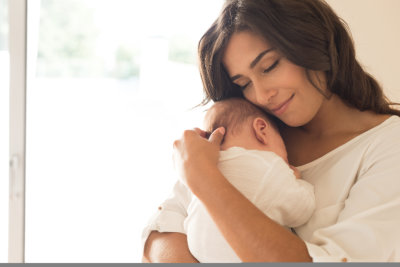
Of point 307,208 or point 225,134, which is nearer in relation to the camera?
point 307,208

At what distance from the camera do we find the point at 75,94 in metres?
2.69

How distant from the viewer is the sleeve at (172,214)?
1.27 m

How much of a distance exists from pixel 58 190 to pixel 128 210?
19.9 inches

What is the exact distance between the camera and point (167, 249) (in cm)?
119

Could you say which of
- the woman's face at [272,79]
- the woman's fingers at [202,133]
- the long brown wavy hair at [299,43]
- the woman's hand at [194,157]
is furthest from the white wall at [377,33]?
the woman's hand at [194,157]

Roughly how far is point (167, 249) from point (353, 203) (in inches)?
21.7

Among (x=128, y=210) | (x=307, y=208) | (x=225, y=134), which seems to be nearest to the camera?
(x=307, y=208)

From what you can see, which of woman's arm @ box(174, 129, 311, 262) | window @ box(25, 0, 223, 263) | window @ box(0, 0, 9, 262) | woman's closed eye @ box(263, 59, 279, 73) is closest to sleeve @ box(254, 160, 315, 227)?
woman's arm @ box(174, 129, 311, 262)

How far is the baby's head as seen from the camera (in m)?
1.16

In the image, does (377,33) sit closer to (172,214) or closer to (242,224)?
(172,214)

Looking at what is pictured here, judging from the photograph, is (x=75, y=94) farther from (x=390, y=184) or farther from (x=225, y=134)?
(x=390, y=184)

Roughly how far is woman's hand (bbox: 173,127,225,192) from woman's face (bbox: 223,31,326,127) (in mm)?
227

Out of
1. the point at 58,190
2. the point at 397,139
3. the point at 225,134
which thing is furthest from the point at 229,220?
the point at 58,190

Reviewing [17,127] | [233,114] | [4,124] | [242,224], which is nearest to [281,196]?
[242,224]
